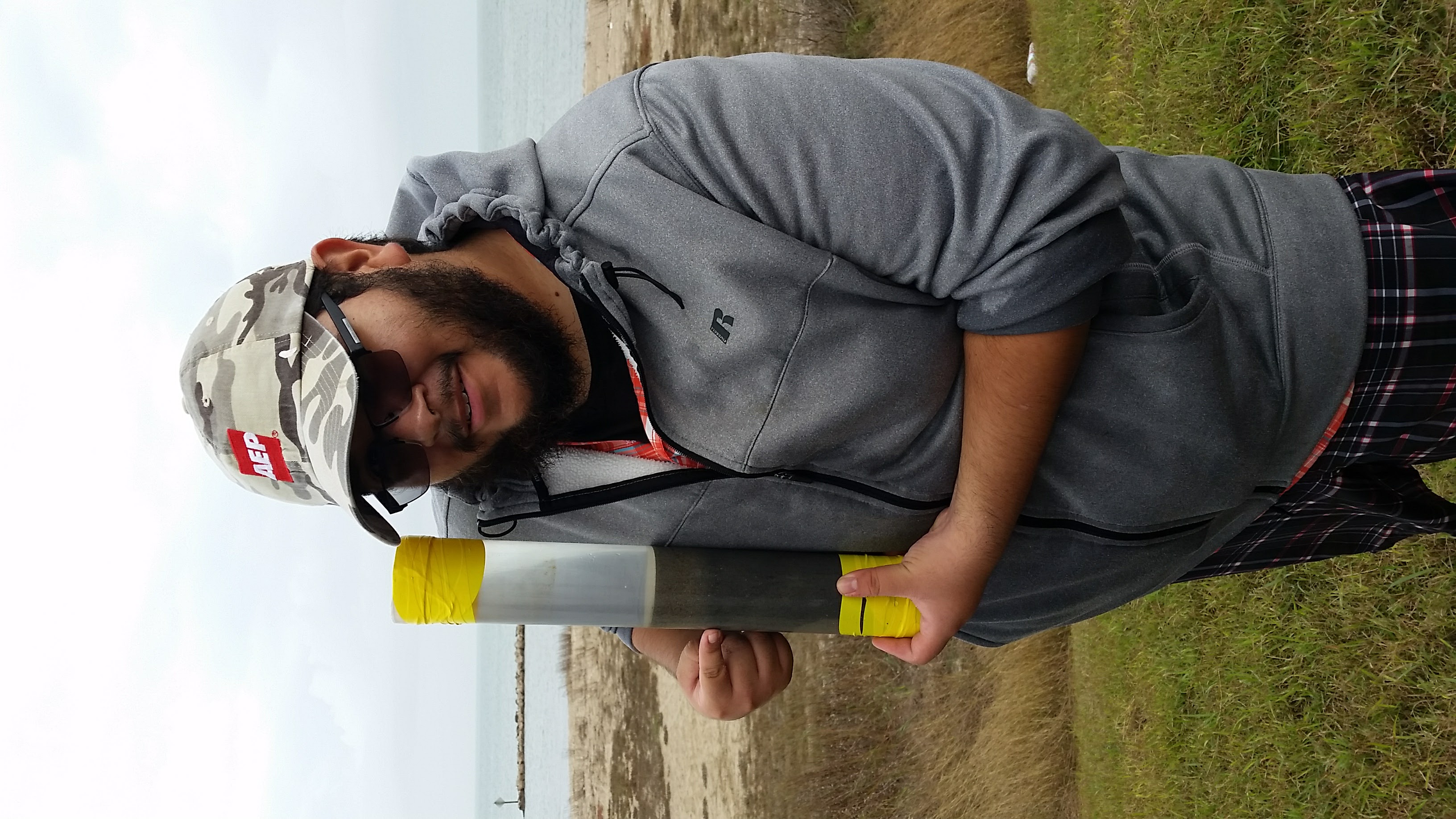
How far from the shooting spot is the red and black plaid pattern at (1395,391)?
54.6 inches

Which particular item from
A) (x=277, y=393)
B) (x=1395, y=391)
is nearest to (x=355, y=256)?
(x=277, y=393)

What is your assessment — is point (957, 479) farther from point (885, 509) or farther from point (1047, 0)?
point (1047, 0)

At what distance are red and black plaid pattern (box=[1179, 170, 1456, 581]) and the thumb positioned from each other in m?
0.70

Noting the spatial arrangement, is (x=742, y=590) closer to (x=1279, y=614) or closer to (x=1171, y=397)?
(x=1171, y=397)

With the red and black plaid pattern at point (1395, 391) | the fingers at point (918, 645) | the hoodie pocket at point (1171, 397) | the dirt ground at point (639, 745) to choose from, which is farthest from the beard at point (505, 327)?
the dirt ground at point (639, 745)

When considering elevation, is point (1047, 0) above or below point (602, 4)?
above

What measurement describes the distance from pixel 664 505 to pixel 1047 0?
3.32 m

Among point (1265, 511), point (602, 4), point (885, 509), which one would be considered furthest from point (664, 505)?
point (602, 4)

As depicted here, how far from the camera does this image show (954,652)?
165 inches

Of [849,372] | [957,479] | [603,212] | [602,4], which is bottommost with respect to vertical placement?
[602,4]

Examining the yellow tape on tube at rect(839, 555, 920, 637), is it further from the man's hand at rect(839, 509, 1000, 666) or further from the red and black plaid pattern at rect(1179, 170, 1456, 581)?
the red and black plaid pattern at rect(1179, 170, 1456, 581)

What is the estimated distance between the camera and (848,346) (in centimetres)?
136

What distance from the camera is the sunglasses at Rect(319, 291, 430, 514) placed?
4.63ft

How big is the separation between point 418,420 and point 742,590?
570 millimetres
